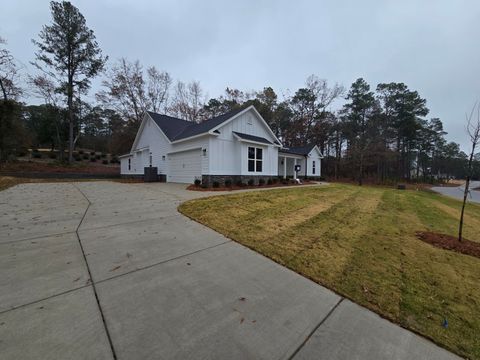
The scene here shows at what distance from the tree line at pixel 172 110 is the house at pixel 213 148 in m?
9.94

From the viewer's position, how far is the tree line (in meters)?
21.4

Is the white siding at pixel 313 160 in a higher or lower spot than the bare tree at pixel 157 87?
lower

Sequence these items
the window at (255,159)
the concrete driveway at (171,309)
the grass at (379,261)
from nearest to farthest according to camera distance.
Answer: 1. the concrete driveway at (171,309)
2. the grass at (379,261)
3. the window at (255,159)

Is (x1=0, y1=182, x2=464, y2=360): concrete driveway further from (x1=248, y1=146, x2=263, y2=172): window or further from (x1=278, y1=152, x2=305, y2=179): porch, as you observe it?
(x1=278, y1=152, x2=305, y2=179): porch

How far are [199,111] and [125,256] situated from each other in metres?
29.9

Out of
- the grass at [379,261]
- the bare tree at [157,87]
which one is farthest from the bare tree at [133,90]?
the grass at [379,261]

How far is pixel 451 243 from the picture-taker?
4.36 m

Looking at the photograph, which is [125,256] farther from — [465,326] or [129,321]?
[465,326]

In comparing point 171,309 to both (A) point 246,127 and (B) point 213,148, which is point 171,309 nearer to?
(B) point 213,148

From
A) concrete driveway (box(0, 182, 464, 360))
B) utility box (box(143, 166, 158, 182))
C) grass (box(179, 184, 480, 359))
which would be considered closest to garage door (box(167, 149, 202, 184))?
utility box (box(143, 166, 158, 182))

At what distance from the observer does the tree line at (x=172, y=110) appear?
21.4 metres

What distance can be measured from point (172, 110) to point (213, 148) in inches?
790

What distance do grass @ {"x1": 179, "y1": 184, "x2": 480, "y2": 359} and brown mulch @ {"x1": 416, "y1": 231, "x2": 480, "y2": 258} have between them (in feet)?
0.76

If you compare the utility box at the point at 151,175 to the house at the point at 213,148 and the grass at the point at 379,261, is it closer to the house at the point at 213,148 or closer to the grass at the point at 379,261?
the house at the point at 213,148
